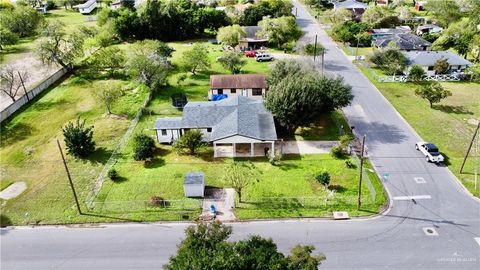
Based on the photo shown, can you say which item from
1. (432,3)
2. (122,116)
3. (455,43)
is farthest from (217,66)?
(432,3)

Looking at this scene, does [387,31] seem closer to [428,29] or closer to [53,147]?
[428,29]

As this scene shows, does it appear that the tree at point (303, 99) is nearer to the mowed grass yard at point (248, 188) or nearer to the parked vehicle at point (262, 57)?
the mowed grass yard at point (248, 188)

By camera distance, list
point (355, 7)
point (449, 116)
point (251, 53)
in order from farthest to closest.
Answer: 1. point (355, 7)
2. point (251, 53)
3. point (449, 116)

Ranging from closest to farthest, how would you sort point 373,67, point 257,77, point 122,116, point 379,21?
1. point 122,116
2. point 257,77
3. point 373,67
4. point 379,21

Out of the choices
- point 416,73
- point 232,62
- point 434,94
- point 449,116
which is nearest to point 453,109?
point 449,116

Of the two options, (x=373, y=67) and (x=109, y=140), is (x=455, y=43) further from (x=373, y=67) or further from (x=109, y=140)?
(x=109, y=140)

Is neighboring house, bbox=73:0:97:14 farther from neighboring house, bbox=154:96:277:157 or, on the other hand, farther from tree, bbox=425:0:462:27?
tree, bbox=425:0:462:27
